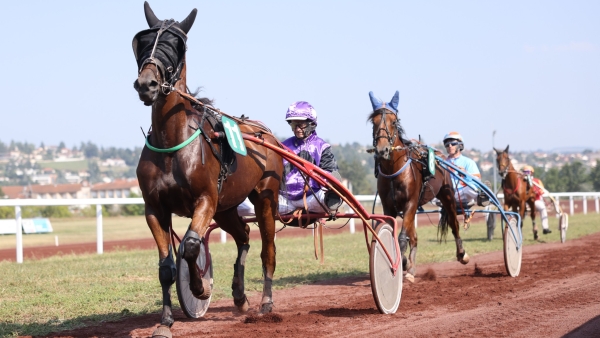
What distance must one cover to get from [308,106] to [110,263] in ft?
16.4

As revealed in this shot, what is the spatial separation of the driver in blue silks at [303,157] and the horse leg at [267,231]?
71cm

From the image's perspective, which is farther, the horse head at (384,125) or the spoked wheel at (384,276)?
the horse head at (384,125)

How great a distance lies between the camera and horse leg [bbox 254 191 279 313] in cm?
641

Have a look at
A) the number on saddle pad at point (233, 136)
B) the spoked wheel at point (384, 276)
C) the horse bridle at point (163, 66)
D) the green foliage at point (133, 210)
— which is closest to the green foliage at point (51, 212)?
the green foliage at point (133, 210)

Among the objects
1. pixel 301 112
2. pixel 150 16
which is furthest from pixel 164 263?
pixel 301 112

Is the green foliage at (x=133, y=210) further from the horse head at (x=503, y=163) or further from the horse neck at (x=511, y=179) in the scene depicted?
the horse neck at (x=511, y=179)

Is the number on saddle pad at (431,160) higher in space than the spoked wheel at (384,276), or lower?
higher

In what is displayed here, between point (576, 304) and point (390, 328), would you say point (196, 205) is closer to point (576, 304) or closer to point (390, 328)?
point (390, 328)

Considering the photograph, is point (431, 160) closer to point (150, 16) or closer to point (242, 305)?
point (242, 305)

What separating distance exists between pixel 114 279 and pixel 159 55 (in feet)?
15.2

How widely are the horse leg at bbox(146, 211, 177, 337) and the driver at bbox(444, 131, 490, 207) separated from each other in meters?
6.18

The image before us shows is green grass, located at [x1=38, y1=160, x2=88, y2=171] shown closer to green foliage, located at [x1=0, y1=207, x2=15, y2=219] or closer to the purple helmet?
green foliage, located at [x1=0, y1=207, x2=15, y2=219]

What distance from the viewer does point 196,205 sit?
17.1 ft

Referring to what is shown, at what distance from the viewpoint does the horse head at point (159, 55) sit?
473 cm
